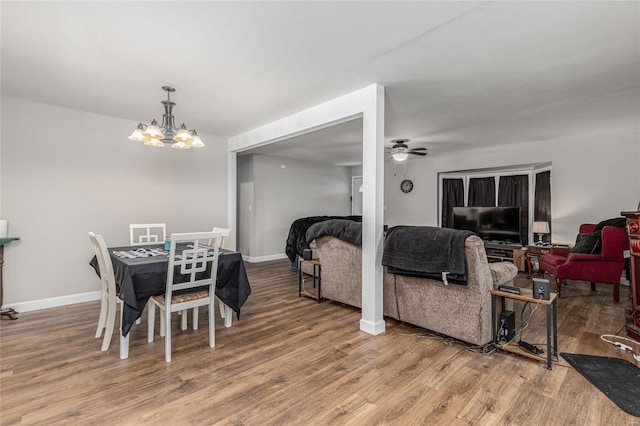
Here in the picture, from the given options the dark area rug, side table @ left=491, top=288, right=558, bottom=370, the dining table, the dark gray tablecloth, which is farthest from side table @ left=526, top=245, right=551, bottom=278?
the dark gray tablecloth

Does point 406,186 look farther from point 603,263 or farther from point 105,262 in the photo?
point 105,262

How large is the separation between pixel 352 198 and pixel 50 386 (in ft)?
25.2

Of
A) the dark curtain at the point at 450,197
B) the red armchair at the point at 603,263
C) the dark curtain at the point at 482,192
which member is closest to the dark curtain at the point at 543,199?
the dark curtain at the point at 482,192

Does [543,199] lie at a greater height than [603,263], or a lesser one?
greater

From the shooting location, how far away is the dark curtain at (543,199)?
583 centimetres

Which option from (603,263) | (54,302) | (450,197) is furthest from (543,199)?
(54,302)

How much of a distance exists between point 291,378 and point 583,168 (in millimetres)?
5936

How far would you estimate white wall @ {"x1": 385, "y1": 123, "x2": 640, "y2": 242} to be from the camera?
4.86 m

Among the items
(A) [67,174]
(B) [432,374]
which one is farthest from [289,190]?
(B) [432,374]

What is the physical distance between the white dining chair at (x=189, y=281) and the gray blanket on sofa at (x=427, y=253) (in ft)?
5.33

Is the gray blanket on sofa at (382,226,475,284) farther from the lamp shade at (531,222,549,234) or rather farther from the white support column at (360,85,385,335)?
the lamp shade at (531,222,549,234)

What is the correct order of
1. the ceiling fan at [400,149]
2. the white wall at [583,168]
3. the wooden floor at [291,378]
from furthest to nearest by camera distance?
the ceiling fan at [400,149] < the white wall at [583,168] < the wooden floor at [291,378]

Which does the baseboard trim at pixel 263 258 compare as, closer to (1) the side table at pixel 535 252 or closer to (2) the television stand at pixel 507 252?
(2) the television stand at pixel 507 252

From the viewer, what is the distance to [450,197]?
293 inches
